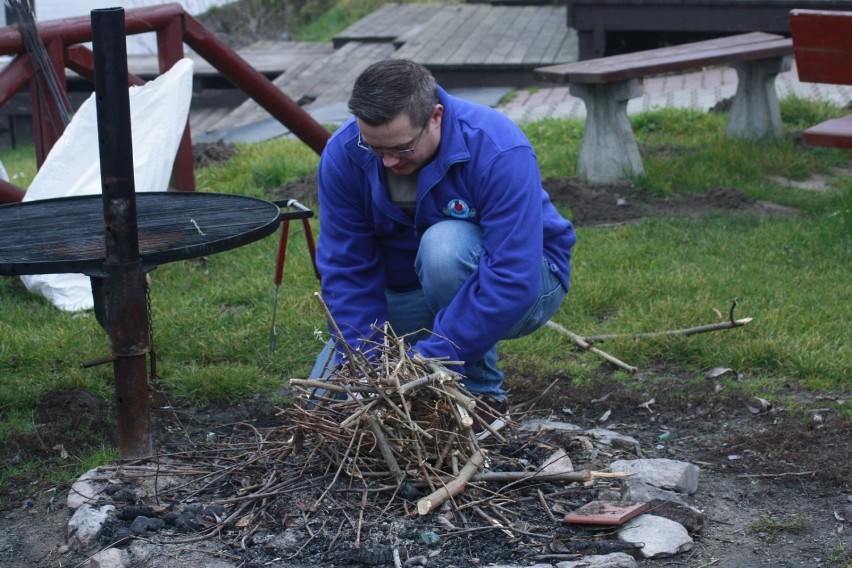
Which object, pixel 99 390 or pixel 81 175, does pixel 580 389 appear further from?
pixel 81 175

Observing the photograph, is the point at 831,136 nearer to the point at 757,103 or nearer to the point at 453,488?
the point at 757,103

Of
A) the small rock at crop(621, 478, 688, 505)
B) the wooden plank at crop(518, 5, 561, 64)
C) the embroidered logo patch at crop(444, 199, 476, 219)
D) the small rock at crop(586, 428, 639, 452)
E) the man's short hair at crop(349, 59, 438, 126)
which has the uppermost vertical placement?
the man's short hair at crop(349, 59, 438, 126)

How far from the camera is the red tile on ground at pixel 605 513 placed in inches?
109

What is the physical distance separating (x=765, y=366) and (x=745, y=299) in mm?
636

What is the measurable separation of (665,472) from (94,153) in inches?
131

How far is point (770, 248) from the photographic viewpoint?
5.39 meters

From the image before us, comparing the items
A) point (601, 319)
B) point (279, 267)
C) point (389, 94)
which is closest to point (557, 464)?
point (389, 94)

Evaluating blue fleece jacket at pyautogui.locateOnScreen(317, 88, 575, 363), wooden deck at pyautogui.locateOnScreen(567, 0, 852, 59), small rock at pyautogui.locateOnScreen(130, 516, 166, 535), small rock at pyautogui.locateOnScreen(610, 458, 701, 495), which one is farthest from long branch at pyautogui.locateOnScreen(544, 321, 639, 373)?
wooden deck at pyautogui.locateOnScreen(567, 0, 852, 59)

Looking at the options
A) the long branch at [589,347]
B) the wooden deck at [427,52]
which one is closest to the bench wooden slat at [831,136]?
the long branch at [589,347]

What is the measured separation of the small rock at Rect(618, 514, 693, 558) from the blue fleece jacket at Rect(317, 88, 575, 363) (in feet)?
2.07

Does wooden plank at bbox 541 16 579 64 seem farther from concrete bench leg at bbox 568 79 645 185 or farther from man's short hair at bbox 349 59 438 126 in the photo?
man's short hair at bbox 349 59 438 126

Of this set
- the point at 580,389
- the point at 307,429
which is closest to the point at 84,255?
the point at 307,429

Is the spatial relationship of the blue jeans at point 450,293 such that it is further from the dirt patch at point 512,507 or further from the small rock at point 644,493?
the small rock at point 644,493

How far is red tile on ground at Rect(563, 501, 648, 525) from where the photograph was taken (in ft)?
9.12
